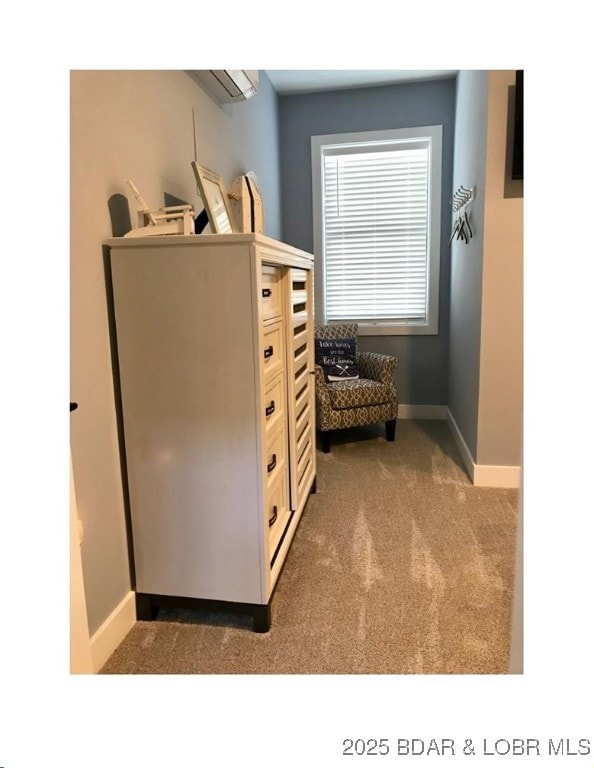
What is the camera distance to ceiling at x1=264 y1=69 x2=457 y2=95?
3.66 metres

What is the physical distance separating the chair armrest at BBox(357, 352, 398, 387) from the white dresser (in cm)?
192

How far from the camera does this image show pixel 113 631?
5.46 feet

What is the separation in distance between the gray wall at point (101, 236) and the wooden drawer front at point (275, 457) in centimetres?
52

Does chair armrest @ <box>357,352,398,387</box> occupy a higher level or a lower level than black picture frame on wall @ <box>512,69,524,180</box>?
lower

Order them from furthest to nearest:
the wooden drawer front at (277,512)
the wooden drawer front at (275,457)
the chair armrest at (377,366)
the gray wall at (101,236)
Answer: the chair armrest at (377,366), the wooden drawer front at (277,512), the wooden drawer front at (275,457), the gray wall at (101,236)

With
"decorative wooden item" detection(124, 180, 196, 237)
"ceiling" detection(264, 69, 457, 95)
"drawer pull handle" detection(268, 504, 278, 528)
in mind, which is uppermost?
"ceiling" detection(264, 69, 457, 95)

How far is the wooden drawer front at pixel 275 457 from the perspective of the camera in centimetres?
175

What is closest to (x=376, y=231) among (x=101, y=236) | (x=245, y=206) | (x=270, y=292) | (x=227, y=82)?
(x=227, y=82)

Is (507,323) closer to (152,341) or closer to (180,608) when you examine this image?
(152,341)

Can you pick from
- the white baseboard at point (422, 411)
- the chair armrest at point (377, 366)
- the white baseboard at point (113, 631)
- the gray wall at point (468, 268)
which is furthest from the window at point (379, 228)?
the white baseboard at point (113, 631)

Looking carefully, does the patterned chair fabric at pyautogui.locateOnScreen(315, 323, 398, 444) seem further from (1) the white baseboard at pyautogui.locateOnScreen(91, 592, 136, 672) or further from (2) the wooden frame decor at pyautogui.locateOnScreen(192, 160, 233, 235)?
(1) the white baseboard at pyautogui.locateOnScreen(91, 592, 136, 672)

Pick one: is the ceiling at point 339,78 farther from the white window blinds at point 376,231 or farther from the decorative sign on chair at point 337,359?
the decorative sign on chair at point 337,359

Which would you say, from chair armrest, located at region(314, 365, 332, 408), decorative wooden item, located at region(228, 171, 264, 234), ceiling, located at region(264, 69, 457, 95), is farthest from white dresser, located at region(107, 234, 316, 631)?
ceiling, located at region(264, 69, 457, 95)
